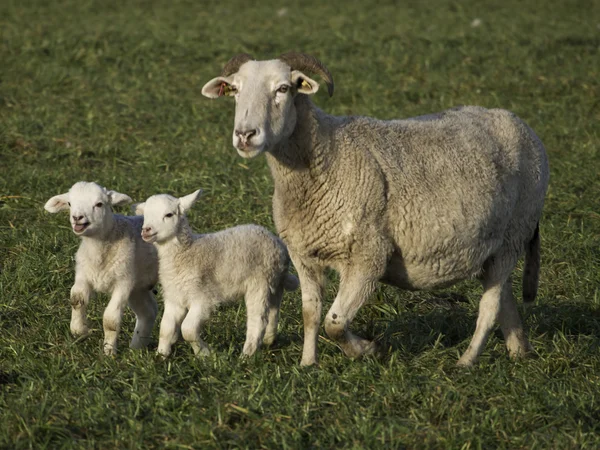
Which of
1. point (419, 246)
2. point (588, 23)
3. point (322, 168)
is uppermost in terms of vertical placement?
point (322, 168)

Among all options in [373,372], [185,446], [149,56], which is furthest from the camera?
[149,56]

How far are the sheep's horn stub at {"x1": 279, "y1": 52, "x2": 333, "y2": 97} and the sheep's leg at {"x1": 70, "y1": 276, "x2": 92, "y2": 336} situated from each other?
6.17ft

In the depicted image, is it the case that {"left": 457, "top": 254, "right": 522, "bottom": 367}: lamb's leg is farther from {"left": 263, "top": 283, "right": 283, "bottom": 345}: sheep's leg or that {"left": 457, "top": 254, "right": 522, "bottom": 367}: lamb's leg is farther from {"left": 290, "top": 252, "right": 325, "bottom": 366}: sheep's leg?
{"left": 263, "top": 283, "right": 283, "bottom": 345}: sheep's leg

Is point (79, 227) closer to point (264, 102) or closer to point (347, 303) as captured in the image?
point (264, 102)

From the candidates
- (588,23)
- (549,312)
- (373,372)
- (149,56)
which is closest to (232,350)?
(373,372)

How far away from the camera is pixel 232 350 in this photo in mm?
6121

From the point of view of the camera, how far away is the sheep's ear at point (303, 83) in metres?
5.93

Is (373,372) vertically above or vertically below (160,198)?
below

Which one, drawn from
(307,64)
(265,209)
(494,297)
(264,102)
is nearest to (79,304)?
(264,102)

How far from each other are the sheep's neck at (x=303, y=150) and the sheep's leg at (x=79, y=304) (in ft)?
4.73

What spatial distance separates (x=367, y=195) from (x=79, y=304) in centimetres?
192

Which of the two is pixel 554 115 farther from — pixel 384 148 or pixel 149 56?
pixel 384 148

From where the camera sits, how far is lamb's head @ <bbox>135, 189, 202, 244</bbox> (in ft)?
20.2

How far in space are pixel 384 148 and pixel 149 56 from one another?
985cm
